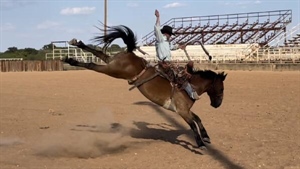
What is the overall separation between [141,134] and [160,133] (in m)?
0.52

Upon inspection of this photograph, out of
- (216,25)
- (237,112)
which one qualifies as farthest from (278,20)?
(237,112)

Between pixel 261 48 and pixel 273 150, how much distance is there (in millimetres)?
44217

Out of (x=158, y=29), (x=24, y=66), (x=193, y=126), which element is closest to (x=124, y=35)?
(x=158, y=29)

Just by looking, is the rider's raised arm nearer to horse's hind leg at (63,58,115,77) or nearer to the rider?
the rider

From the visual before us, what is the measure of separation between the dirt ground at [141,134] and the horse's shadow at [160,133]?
0.02 meters

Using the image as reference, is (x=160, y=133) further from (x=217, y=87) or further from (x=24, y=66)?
(x=24, y=66)

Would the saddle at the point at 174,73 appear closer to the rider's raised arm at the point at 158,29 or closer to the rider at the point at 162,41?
the rider at the point at 162,41

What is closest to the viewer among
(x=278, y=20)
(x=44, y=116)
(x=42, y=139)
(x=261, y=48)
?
(x=42, y=139)

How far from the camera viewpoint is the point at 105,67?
9.81 meters

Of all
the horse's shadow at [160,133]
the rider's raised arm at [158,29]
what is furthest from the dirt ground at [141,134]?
the rider's raised arm at [158,29]

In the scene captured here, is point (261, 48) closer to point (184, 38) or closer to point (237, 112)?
point (184, 38)

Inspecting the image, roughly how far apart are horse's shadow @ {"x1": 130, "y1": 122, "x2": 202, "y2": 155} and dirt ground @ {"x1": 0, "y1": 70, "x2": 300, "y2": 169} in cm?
2

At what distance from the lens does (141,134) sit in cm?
1224

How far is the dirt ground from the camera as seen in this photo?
349 inches
